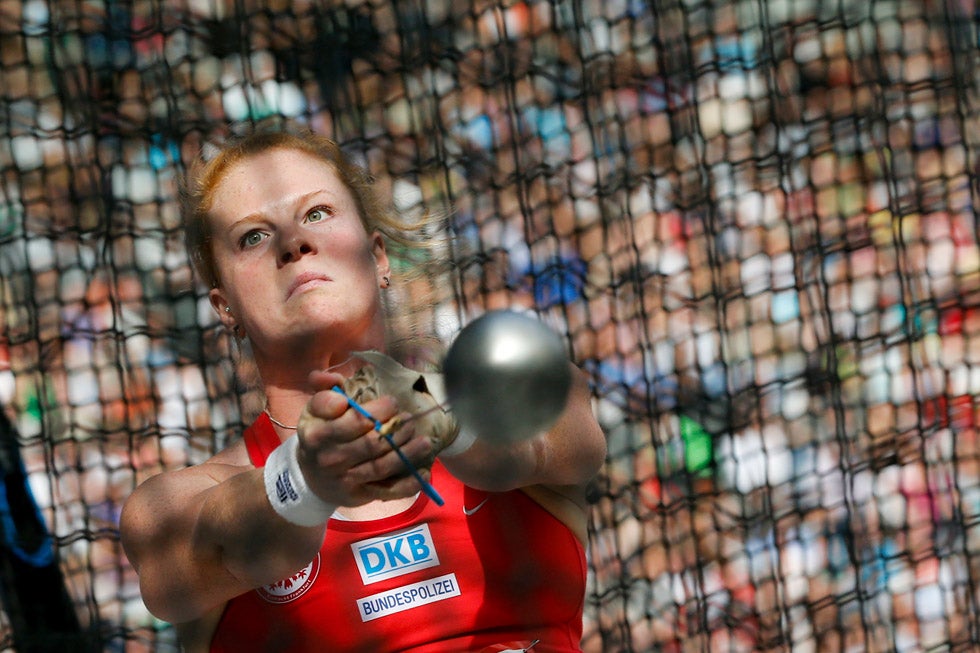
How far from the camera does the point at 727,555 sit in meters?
1.96

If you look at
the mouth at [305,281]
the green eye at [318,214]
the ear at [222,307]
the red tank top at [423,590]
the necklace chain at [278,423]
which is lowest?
the red tank top at [423,590]

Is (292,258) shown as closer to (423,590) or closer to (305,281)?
(305,281)

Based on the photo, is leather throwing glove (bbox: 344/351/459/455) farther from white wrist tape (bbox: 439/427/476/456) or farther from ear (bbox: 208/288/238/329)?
ear (bbox: 208/288/238/329)

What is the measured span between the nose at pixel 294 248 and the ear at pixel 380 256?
0.11m

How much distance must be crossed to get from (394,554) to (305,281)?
9.6 inches

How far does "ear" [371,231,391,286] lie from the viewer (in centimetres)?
120

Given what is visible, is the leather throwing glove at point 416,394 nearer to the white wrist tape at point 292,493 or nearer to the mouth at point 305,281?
the white wrist tape at point 292,493

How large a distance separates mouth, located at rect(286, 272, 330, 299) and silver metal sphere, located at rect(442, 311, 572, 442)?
30cm

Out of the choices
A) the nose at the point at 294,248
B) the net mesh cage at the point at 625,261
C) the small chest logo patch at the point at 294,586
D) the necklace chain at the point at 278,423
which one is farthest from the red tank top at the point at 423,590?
the net mesh cage at the point at 625,261

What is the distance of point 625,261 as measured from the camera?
2018 millimetres

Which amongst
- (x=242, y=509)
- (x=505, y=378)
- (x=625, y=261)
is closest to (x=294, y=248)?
(x=242, y=509)

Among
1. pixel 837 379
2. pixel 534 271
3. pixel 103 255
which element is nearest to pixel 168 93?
pixel 103 255

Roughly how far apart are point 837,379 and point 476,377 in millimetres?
1137

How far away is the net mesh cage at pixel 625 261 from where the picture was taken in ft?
5.93
